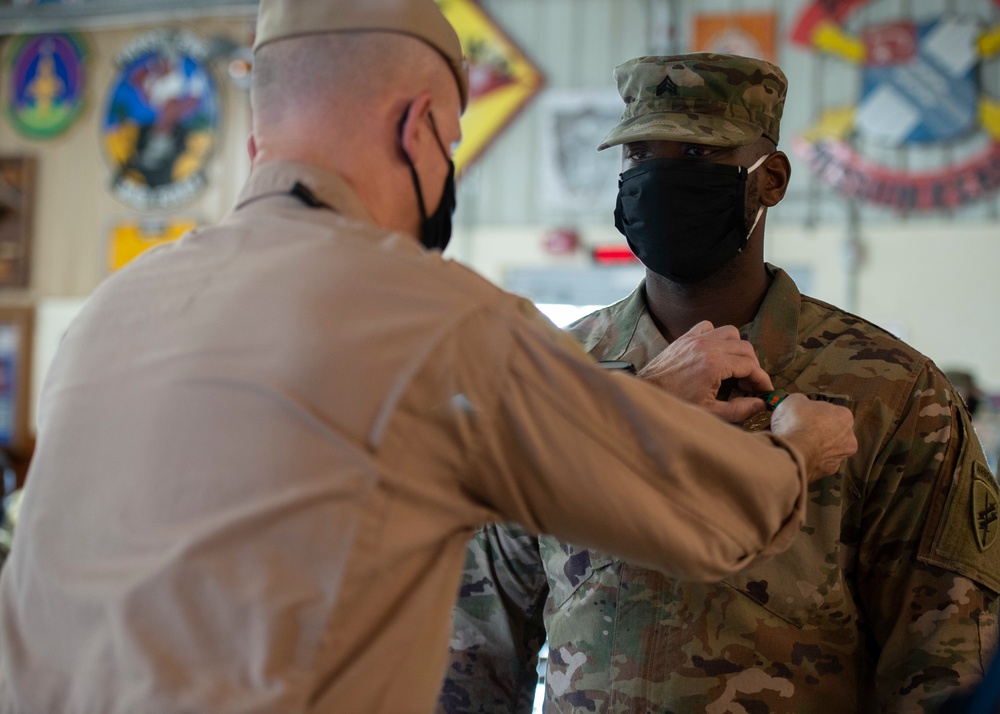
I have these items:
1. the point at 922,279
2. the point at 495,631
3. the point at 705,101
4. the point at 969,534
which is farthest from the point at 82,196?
the point at 969,534

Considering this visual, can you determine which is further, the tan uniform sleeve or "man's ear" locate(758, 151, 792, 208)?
"man's ear" locate(758, 151, 792, 208)

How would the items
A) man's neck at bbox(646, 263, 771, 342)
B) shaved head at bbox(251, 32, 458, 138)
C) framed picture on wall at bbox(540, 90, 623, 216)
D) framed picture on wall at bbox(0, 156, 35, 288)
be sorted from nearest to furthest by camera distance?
shaved head at bbox(251, 32, 458, 138)
man's neck at bbox(646, 263, 771, 342)
framed picture on wall at bbox(540, 90, 623, 216)
framed picture on wall at bbox(0, 156, 35, 288)

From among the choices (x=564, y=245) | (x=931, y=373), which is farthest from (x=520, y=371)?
(x=564, y=245)

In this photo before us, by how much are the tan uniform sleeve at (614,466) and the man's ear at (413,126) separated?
10.7 inches

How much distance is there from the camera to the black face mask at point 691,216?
188 cm

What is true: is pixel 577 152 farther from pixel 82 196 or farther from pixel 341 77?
pixel 341 77

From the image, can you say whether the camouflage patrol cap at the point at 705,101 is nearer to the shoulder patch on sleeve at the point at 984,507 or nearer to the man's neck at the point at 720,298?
the man's neck at the point at 720,298

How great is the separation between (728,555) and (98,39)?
10.4m

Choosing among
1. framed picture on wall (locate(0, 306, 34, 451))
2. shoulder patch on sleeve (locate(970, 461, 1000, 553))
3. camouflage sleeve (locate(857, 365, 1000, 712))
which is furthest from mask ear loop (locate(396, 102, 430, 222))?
framed picture on wall (locate(0, 306, 34, 451))

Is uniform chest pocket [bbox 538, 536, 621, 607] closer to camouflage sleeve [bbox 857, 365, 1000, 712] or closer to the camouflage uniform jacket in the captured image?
the camouflage uniform jacket

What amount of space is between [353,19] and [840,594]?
116cm


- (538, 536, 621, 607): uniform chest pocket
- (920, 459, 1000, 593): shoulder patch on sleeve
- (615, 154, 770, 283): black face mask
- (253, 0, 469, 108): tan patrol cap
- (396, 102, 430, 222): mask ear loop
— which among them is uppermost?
(253, 0, 469, 108): tan patrol cap

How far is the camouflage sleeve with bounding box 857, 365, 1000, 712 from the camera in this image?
5.20 ft

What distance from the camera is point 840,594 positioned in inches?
66.4
